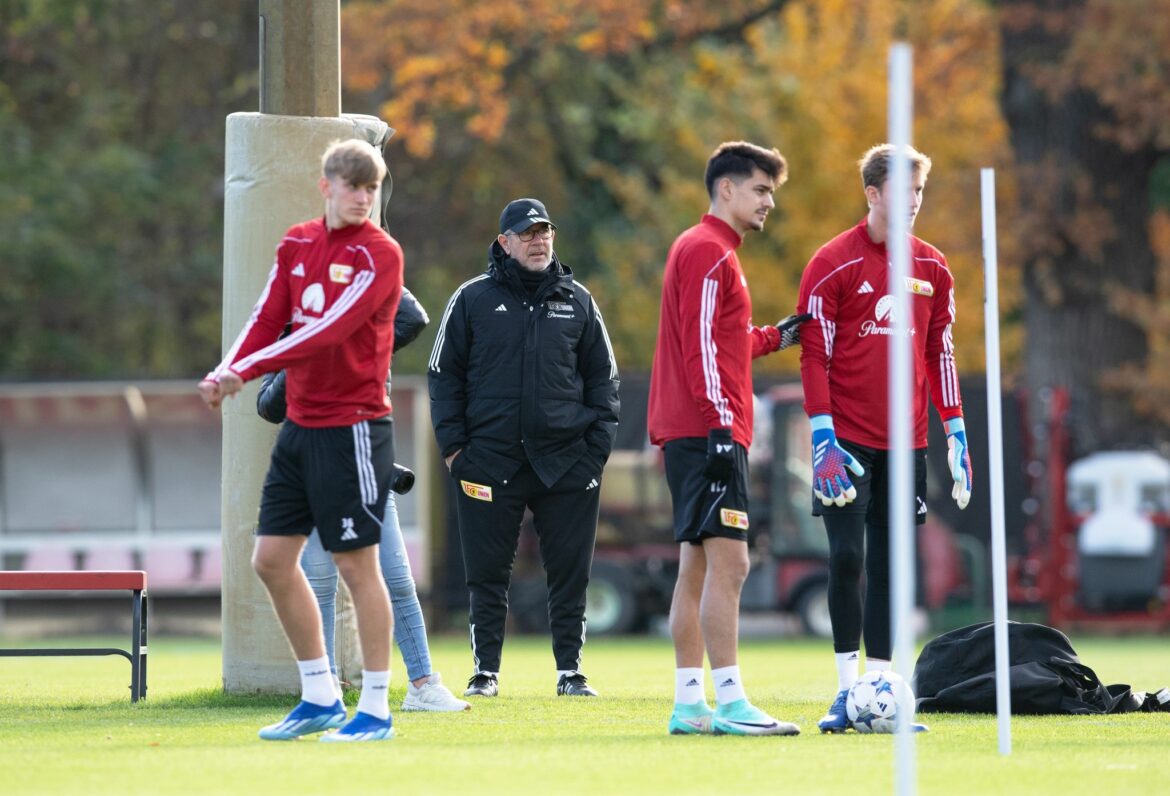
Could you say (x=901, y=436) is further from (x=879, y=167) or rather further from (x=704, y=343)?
(x=879, y=167)

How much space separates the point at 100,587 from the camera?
8.91 meters

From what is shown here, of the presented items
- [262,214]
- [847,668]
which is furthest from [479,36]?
[847,668]

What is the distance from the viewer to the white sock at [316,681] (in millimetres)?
7297

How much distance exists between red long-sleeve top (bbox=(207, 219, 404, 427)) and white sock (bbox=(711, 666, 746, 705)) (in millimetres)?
1615

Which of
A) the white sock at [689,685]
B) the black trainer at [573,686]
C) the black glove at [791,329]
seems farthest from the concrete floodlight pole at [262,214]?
the black glove at [791,329]

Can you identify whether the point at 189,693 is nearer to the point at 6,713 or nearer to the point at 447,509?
the point at 6,713

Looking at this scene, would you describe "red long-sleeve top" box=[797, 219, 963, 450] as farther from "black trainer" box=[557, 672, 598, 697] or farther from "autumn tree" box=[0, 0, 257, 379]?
"autumn tree" box=[0, 0, 257, 379]

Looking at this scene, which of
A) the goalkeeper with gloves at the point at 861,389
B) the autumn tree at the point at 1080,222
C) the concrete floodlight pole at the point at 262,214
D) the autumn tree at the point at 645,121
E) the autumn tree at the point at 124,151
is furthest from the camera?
the autumn tree at the point at 124,151

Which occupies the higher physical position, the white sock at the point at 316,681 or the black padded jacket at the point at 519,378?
the black padded jacket at the point at 519,378

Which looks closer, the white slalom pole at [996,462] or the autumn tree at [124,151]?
the white slalom pole at [996,462]

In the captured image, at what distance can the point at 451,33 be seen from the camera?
2364 cm

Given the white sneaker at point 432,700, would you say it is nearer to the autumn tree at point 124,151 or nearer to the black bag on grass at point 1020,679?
the black bag on grass at point 1020,679

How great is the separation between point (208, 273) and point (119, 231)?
1.48m

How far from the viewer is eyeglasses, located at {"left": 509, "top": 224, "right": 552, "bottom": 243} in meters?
9.70
